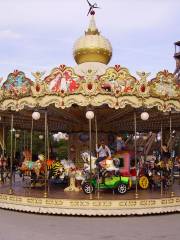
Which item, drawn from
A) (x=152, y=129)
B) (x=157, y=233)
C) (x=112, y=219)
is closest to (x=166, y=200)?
(x=112, y=219)

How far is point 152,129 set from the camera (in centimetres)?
2011

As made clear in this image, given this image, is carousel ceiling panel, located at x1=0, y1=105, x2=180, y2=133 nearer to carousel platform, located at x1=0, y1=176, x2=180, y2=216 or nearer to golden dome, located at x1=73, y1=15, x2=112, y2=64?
golden dome, located at x1=73, y1=15, x2=112, y2=64

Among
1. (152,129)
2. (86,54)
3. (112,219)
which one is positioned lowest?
(112,219)

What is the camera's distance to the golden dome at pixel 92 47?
47.0 ft

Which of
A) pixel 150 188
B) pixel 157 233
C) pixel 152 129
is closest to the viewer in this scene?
pixel 157 233

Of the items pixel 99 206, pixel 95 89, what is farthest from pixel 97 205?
pixel 95 89

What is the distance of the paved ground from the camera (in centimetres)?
783

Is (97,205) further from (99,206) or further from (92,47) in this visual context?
(92,47)

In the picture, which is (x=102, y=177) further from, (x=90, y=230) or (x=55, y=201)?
(x=90, y=230)

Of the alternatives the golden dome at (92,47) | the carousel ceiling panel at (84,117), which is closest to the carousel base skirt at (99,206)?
the carousel ceiling panel at (84,117)

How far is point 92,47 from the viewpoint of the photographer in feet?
46.9

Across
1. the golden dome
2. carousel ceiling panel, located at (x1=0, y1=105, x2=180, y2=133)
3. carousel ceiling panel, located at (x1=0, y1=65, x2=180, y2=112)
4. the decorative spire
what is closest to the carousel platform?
carousel ceiling panel, located at (x1=0, y1=65, x2=180, y2=112)

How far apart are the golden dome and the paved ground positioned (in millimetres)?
6438

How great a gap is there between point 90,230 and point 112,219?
61.2 inches
